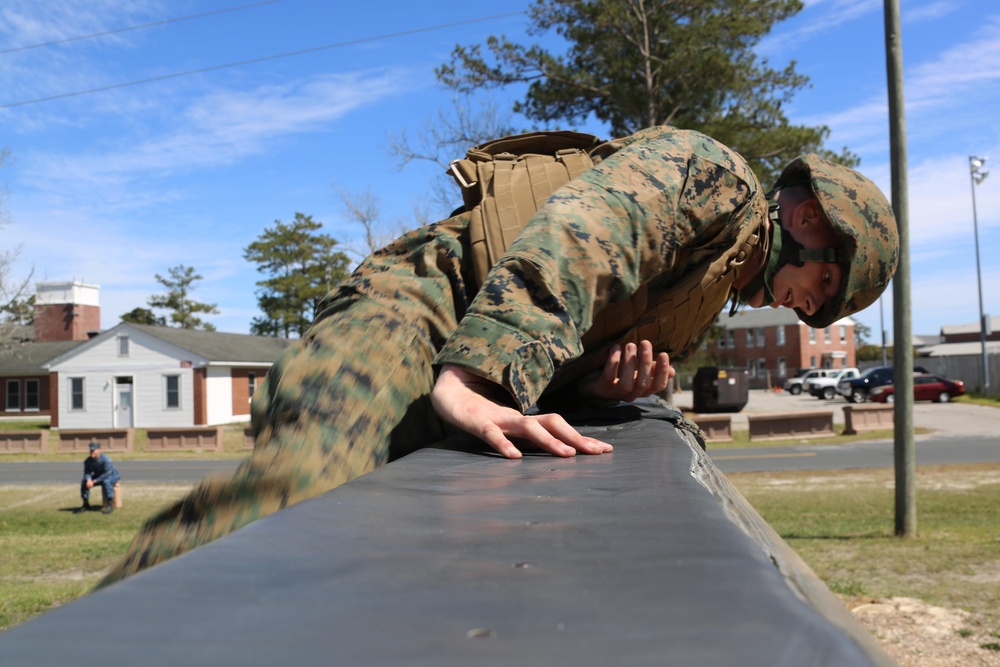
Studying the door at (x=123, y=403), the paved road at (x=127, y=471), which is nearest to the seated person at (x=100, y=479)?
the paved road at (x=127, y=471)

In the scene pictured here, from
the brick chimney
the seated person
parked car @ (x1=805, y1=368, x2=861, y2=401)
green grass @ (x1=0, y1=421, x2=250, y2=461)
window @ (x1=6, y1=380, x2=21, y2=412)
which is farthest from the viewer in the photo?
the brick chimney

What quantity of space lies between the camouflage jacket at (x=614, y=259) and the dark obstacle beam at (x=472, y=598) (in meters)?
0.67

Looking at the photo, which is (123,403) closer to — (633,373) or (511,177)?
(511,177)

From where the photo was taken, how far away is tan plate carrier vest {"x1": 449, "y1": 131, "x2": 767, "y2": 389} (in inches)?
84.7

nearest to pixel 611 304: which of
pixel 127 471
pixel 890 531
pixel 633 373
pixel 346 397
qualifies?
pixel 633 373

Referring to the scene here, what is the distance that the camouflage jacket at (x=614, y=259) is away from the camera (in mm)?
1657

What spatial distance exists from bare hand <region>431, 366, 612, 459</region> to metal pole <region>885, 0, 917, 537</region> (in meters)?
8.13

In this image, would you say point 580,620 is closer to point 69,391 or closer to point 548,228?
point 548,228

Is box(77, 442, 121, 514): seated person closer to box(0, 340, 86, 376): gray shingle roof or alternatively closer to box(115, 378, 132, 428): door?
box(115, 378, 132, 428): door

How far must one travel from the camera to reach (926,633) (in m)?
5.39

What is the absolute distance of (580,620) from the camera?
1.87 feet

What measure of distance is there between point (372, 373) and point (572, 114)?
59.2ft

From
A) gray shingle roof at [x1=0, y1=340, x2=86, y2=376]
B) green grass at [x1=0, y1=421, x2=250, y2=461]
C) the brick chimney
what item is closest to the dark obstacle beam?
green grass at [x1=0, y1=421, x2=250, y2=461]

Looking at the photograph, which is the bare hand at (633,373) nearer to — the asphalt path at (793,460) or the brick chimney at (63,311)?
the asphalt path at (793,460)
